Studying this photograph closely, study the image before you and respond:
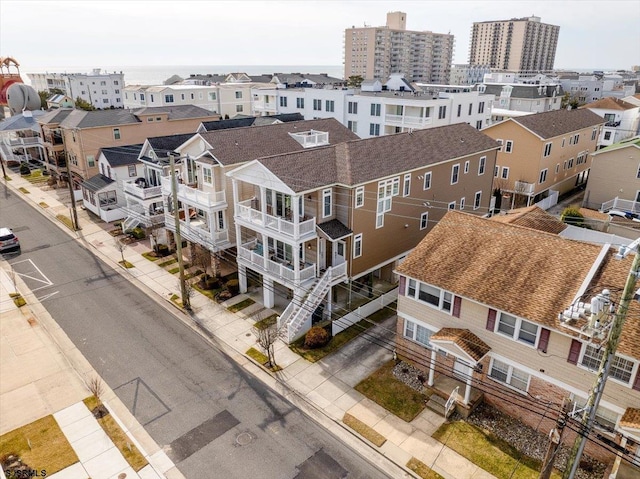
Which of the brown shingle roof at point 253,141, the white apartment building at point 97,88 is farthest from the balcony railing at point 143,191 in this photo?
the white apartment building at point 97,88

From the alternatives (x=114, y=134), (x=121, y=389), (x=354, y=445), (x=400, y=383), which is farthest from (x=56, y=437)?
(x=114, y=134)

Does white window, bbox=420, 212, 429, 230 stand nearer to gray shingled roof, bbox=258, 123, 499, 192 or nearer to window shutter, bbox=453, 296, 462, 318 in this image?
gray shingled roof, bbox=258, 123, 499, 192

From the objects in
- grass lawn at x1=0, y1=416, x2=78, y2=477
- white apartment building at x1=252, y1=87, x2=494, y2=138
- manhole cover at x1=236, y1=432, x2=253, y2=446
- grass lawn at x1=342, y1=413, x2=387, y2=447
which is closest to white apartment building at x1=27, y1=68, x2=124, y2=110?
white apartment building at x1=252, y1=87, x2=494, y2=138

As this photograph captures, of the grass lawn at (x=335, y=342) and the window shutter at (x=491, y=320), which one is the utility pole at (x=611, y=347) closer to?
the window shutter at (x=491, y=320)

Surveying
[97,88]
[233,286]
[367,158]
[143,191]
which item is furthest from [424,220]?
[97,88]

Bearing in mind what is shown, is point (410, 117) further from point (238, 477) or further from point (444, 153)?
point (238, 477)

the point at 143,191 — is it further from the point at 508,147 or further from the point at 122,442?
the point at 508,147
